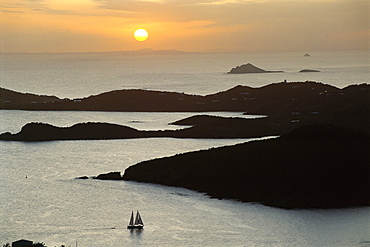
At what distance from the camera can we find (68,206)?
303ft

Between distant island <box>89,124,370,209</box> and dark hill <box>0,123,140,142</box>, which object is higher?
dark hill <box>0,123,140,142</box>

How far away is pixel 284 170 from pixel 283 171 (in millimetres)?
238

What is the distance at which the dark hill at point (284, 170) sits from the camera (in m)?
91.8

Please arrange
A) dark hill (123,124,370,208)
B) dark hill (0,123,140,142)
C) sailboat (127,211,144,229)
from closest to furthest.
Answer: sailboat (127,211,144,229), dark hill (123,124,370,208), dark hill (0,123,140,142)

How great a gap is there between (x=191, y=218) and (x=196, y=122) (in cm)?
9337

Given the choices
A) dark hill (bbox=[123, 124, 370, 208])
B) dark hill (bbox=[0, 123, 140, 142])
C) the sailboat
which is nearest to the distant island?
dark hill (bbox=[123, 124, 370, 208])

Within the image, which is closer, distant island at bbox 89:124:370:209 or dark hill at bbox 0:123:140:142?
distant island at bbox 89:124:370:209

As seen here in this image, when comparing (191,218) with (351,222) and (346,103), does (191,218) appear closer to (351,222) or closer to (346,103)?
(351,222)

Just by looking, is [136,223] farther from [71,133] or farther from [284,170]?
[71,133]

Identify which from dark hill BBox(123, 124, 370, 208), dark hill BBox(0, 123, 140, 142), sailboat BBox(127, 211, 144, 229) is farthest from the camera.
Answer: dark hill BBox(0, 123, 140, 142)

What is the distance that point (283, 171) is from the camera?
96688 mm

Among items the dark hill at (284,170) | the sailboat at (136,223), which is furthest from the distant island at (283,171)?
the sailboat at (136,223)

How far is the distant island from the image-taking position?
91750 millimetres

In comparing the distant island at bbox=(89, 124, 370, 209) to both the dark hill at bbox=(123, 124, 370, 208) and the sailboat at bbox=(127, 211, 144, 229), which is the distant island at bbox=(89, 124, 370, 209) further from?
the sailboat at bbox=(127, 211, 144, 229)
